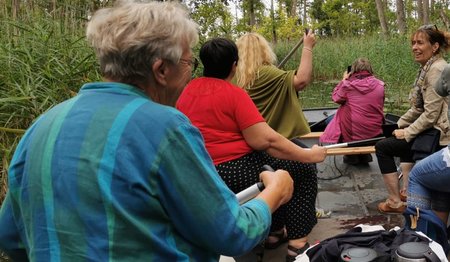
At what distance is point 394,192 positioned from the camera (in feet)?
11.8

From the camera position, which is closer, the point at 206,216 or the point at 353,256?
the point at 206,216

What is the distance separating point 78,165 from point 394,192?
10.0 ft

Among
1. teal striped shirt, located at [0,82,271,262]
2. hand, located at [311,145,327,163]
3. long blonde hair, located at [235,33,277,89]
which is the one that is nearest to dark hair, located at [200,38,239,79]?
long blonde hair, located at [235,33,277,89]

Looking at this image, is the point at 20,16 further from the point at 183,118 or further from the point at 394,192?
the point at 183,118

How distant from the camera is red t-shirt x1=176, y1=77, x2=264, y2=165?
2.51 meters

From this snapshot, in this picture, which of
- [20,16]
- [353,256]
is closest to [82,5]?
[20,16]

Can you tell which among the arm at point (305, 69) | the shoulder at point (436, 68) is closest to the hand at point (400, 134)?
the shoulder at point (436, 68)

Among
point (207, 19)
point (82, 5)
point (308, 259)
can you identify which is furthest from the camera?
point (207, 19)

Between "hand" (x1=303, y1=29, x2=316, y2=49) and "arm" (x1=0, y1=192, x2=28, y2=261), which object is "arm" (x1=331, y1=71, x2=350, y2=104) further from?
"arm" (x1=0, y1=192, x2=28, y2=261)

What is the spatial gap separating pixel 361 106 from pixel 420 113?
0.70 metres

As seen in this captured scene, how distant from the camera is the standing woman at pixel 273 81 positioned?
3.07m

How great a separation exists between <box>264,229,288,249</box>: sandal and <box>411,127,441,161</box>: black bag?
113 cm

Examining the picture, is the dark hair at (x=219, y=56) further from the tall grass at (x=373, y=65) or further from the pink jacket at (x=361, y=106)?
the tall grass at (x=373, y=65)

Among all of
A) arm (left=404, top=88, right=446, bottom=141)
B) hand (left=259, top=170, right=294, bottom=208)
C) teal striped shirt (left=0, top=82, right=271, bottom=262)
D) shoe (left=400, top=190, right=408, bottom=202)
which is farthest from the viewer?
shoe (left=400, top=190, right=408, bottom=202)
